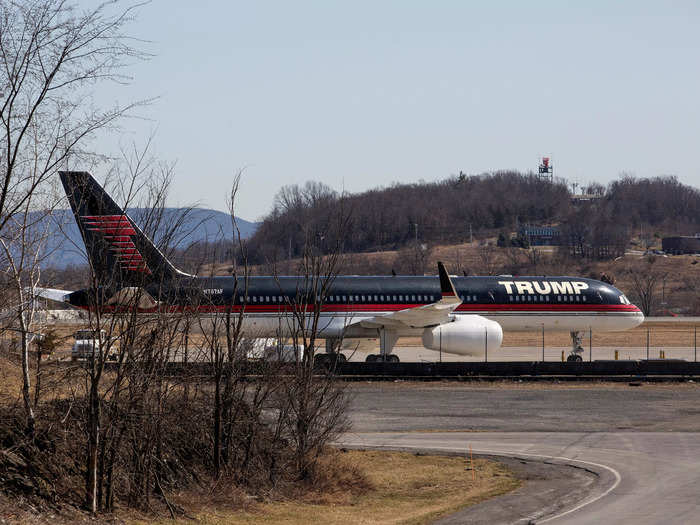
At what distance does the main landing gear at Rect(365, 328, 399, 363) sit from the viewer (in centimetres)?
4241

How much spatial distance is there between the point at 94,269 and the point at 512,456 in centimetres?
1302

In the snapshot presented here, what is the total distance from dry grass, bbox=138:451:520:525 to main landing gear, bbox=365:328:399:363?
18.6m

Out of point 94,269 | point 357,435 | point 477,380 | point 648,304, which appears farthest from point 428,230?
point 94,269

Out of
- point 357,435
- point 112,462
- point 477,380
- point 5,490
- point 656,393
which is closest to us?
point 5,490

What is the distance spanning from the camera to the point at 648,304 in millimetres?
104000

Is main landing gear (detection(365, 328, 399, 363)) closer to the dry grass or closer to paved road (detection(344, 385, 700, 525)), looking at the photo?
paved road (detection(344, 385, 700, 525))

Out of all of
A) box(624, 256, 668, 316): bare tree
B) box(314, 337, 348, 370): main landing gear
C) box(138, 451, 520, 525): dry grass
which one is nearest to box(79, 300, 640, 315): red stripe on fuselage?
box(314, 337, 348, 370): main landing gear

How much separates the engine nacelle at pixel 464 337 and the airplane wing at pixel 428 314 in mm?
557

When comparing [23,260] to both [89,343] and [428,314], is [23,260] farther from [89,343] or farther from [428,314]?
[428,314]

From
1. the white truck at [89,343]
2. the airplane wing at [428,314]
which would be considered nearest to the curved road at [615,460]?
the white truck at [89,343]

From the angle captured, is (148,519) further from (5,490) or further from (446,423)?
(446,423)

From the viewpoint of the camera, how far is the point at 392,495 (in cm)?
1962

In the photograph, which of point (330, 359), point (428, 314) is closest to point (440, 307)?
point (428, 314)

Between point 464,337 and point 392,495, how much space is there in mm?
22011
